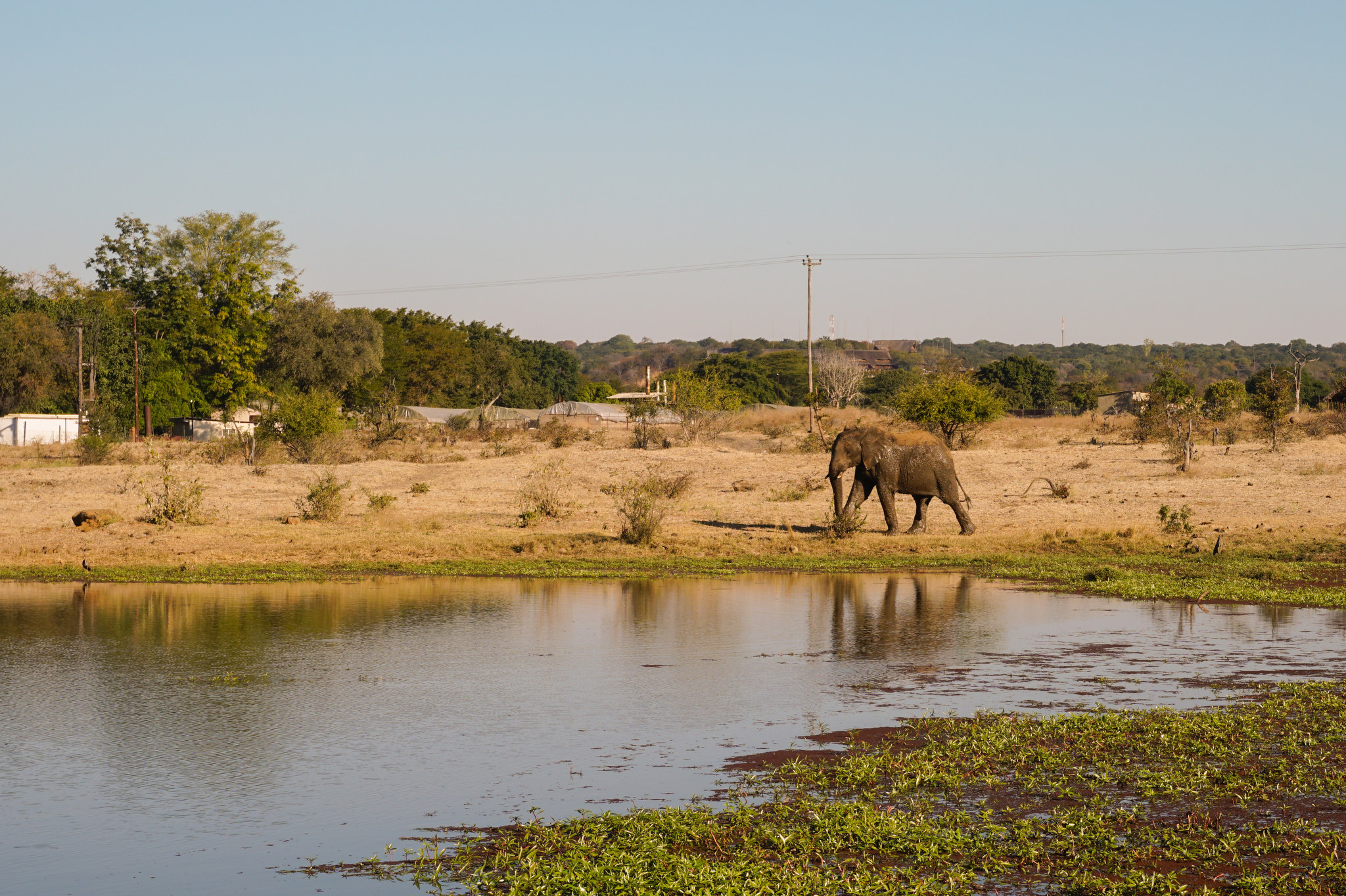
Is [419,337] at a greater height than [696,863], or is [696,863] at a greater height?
[419,337]

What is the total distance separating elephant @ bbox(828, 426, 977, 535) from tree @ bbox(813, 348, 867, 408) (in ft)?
193

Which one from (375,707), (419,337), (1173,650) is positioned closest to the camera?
(375,707)

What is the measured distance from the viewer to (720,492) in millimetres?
33031

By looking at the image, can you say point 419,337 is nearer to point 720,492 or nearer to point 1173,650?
point 720,492

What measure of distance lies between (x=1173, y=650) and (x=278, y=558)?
14591 millimetres

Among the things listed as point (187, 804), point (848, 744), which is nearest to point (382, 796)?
point (187, 804)

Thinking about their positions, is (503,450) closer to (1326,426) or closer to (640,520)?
(640,520)

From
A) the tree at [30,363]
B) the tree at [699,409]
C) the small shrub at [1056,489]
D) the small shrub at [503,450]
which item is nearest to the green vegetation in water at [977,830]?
the small shrub at [1056,489]

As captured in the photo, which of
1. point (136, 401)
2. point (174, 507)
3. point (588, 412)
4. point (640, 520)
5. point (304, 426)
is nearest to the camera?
point (640, 520)

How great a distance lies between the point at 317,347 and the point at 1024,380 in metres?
51.7

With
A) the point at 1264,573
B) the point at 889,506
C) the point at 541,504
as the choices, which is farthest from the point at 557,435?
the point at 1264,573

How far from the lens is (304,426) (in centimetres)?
3919

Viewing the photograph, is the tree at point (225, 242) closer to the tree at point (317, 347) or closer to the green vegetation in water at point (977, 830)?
the tree at point (317, 347)

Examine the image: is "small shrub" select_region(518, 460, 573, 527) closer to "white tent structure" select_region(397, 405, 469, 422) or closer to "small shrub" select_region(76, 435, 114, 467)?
"small shrub" select_region(76, 435, 114, 467)
